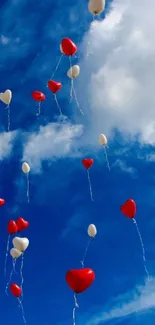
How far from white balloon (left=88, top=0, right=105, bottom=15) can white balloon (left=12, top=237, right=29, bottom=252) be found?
7489mm

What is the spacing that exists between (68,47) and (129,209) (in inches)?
226

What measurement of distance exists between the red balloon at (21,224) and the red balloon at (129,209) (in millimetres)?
3480

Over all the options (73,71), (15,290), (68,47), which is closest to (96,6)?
(68,47)

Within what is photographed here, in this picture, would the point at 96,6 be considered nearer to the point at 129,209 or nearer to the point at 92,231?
the point at 129,209

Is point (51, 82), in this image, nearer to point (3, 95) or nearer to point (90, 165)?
point (3, 95)

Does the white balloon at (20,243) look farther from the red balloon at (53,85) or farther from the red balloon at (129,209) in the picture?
the red balloon at (53,85)

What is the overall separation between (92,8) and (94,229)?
769 centimetres

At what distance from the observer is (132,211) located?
15789 mm

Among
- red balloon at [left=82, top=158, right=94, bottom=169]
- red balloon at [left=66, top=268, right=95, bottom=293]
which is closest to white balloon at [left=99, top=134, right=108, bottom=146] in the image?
red balloon at [left=82, top=158, right=94, bottom=169]

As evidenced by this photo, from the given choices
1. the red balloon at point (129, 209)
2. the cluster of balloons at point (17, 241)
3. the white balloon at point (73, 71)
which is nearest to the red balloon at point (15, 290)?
the cluster of balloons at point (17, 241)

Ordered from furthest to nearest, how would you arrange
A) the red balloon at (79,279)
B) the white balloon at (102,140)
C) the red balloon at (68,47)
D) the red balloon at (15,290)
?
the white balloon at (102,140) < the red balloon at (15,290) < the red balloon at (68,47) < the red balloon at (79,279)

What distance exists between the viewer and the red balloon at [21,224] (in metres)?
16.3

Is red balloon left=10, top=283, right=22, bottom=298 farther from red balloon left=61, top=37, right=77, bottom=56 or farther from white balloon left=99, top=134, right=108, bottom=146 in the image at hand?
red balloon left=61, top=37, right=77, bottom=56

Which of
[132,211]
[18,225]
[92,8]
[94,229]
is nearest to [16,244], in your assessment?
[18,225]
